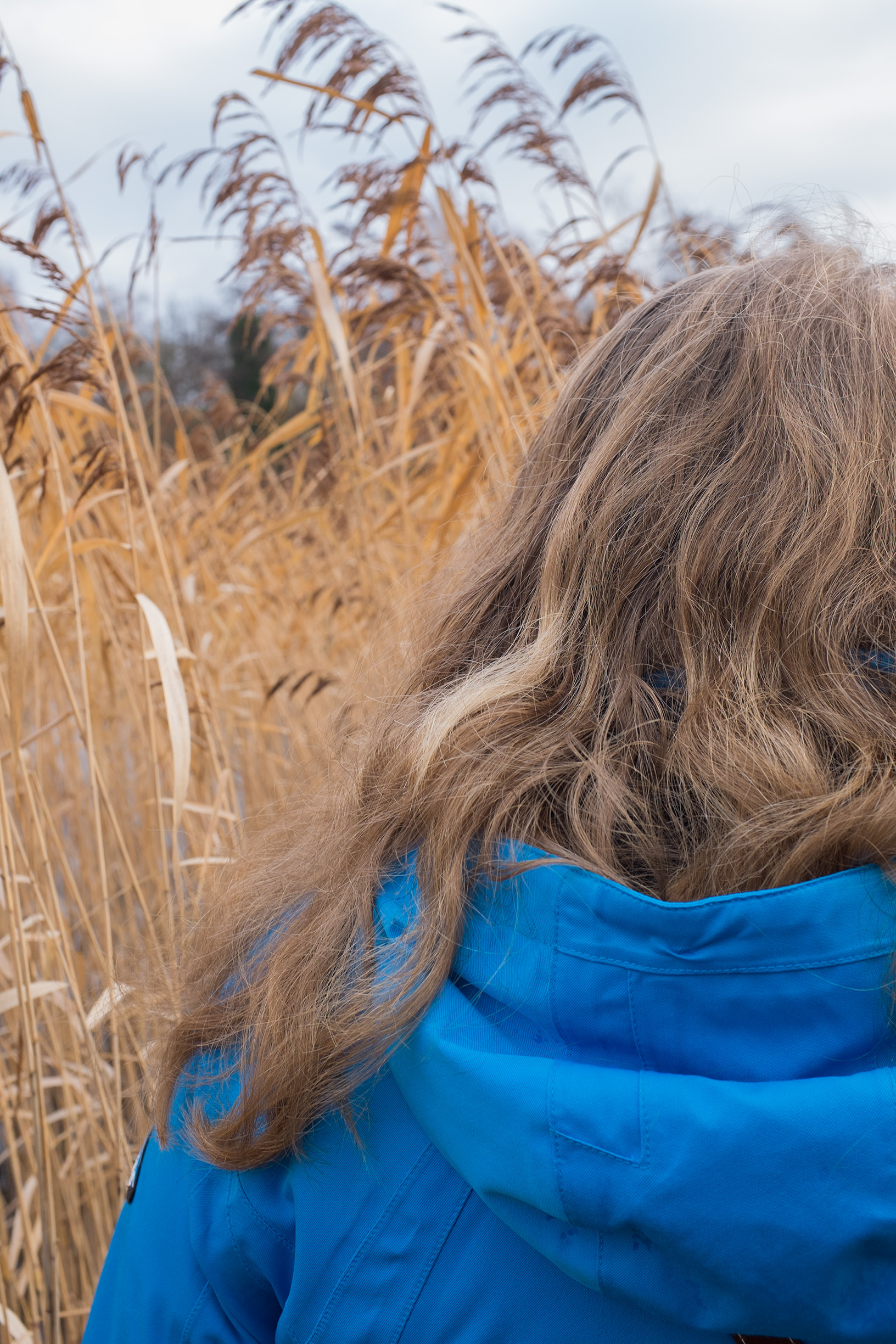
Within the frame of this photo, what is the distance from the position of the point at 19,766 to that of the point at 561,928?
2.40 ft

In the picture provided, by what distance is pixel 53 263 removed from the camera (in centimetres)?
95

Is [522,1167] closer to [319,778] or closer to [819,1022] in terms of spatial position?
[819,1022]

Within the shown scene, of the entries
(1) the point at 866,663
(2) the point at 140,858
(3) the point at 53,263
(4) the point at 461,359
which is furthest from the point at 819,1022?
(2) the point at 140,858

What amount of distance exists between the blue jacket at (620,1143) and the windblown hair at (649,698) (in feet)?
0.15

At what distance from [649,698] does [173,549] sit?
3.70 feet

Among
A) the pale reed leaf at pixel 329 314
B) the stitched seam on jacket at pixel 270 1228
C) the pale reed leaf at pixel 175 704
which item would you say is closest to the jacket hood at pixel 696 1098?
the stitched seam on jacket at pixel 270 1228

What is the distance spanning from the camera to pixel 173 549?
1.53m

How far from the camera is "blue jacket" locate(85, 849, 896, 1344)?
0.41 meters

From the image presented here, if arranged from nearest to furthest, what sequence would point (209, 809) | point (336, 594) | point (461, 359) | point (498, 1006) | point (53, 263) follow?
point (498, 1006) → point (53, 263) → point (209, 809) → point (461, 359) → point (336, 594)

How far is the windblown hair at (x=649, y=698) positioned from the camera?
548mm

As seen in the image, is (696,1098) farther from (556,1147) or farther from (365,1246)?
(365,1246)

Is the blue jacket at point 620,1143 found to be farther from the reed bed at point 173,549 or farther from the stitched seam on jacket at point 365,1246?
the reed bed at point 173,549

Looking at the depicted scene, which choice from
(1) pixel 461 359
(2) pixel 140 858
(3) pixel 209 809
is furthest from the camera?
(2) pixel 140 858

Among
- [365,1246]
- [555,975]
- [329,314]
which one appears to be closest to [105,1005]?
[365,1246]
